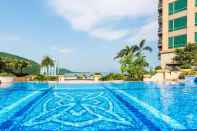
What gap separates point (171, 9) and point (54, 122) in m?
38.4

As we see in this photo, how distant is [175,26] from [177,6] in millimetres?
2678

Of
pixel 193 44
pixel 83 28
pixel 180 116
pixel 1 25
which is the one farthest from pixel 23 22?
pixel 180 116

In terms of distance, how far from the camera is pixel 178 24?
42188mm

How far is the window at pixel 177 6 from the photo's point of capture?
41.4 m

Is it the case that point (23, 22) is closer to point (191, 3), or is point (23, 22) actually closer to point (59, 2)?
point (59, 2)

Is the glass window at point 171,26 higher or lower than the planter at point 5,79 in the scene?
higher

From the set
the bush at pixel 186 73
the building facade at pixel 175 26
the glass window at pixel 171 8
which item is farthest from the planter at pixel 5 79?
the glass window at pixel 171 8

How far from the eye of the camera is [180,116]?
9555 millimetres

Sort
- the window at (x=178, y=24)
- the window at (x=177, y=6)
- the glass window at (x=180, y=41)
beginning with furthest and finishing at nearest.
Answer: the window at (x=177, y=6) < the window at (x=178, y=24) < the glass window at (x=180, y=41)

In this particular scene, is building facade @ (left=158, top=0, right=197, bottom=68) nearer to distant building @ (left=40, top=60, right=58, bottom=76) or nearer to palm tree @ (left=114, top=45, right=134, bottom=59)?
palm tree @ (left=114, top=45, right=134, bottom=59)

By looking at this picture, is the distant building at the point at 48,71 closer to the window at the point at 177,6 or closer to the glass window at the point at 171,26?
the glass window at the point at 171,26

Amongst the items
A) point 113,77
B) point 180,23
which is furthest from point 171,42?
point 113,77

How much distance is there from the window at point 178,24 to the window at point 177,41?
125cm

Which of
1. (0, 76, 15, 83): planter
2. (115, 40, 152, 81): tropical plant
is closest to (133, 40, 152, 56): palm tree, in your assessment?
(115, 40, 152, 81): tropical plant
